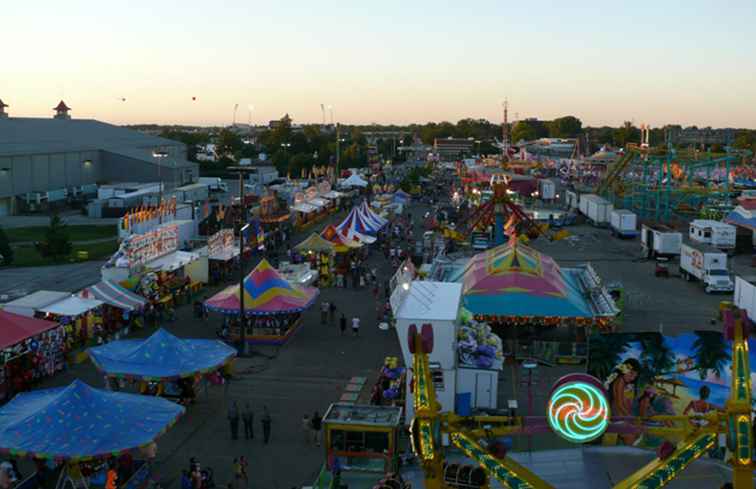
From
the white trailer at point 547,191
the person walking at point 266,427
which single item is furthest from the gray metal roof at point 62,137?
the person walking at point 266,427

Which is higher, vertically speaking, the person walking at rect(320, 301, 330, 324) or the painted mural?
the painted mural

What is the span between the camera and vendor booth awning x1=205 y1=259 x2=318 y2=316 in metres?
21.8

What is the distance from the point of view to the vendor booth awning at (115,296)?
2184cm

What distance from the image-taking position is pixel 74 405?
495 inches

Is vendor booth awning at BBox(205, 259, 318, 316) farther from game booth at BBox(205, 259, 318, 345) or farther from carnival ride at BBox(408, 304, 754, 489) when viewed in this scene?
carnival ride at BBox(408, 304, 754, 489)

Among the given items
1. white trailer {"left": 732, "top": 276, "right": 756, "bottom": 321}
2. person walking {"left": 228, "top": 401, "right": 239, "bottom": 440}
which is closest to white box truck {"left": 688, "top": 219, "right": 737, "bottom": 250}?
white trailer {"left": 732, "top": 276, "right": 756, "bottom": 321}

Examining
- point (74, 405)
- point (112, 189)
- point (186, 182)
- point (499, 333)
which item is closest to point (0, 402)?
point (74, 405)

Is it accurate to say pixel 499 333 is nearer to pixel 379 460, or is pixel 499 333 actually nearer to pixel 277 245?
pixel 379 460

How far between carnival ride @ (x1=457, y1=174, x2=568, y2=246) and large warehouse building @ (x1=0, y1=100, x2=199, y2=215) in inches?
1048

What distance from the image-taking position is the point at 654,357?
47.2 ft

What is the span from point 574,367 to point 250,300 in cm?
912

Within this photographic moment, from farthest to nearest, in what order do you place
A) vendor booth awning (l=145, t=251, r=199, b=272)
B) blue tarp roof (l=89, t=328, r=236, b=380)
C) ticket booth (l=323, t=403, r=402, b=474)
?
1. vendor booth awning (l=145, t=251, r=199, b=272)
2. blue tarp roof (l=89, t=328, r=236, b=380)
3. ticket booth (l=323, t=403, r=402, b=474)

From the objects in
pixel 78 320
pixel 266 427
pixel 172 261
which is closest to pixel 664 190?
pixel 172 261

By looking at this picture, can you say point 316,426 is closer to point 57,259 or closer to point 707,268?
point 707,268
